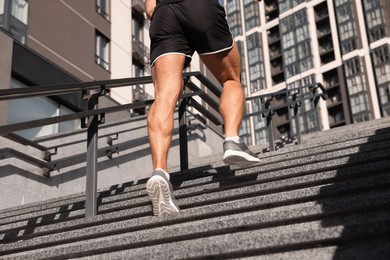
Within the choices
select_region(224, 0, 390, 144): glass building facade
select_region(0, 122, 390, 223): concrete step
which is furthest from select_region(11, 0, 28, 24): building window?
select_region(224, 0, 390, 144): glass building facade

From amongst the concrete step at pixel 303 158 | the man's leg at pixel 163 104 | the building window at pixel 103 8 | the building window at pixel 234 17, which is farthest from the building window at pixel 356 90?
the man's leg at pixel 163 104

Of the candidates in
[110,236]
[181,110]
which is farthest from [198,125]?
[110,236]

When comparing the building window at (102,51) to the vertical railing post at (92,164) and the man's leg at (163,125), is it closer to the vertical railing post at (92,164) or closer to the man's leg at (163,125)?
the vertical railing post at (92,164)

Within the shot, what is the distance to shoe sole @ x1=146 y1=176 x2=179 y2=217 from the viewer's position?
3430mm

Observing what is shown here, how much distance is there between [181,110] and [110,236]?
286 cm

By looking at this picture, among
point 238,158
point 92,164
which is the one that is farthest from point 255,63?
point 238,158

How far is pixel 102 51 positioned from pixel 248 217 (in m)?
18.5

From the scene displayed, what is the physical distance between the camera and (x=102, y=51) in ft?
68.4

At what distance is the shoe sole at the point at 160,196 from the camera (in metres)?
3.43

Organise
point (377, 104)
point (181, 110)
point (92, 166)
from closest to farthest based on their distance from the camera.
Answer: point (92, 166) < point (181, 110) < point (377, 104)

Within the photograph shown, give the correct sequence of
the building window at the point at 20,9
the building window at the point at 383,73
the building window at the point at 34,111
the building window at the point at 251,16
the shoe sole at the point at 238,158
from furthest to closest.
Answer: the building window at the point at 251,16
the building window at the point at 383,73
the building window at the point at 20,9
the building window at the point at 34,111
the shoe sole at the point at 238,158

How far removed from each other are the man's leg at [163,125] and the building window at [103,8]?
17917mm

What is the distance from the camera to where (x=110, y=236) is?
11.9 feet

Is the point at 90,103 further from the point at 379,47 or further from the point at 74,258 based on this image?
the point at 379,47
